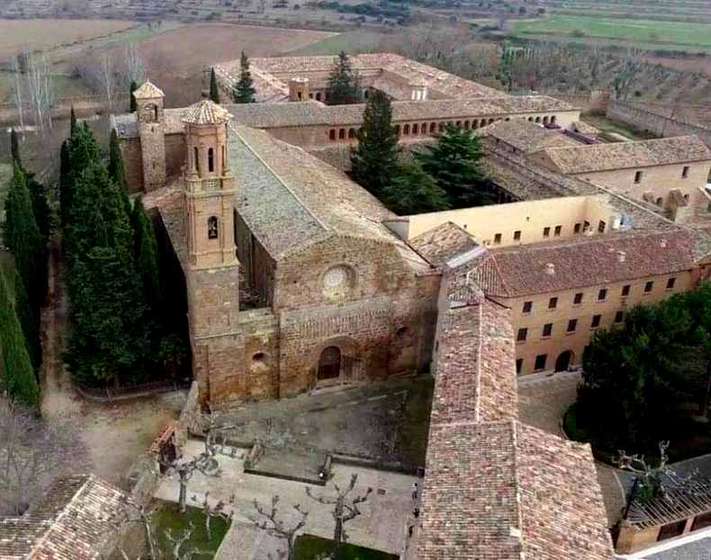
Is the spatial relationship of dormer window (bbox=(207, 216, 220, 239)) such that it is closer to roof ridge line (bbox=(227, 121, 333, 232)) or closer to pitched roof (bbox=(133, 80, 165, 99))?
roof ridge line (bbox=(227, 121, 333, 232))

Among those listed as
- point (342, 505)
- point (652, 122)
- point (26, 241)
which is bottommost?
point (342, 505)

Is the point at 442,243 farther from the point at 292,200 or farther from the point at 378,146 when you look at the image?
the point at 378,146

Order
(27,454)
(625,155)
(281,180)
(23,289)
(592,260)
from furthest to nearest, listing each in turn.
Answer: (625,155) < (281,180) < (592,260) < (23,289) < (27,454)

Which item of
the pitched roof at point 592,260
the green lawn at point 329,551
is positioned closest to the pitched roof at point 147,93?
the pitched roof at point 592,260

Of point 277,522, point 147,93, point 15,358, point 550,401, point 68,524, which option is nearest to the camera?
point 68,524

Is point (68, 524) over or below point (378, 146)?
below

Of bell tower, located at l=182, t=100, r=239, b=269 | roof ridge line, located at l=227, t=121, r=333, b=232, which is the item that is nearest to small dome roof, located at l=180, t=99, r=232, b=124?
bell tower, located at l=182, t=100, r=239, b=269

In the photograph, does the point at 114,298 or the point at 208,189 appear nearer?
the point at 208,189

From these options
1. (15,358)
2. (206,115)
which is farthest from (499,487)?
(15,358)
